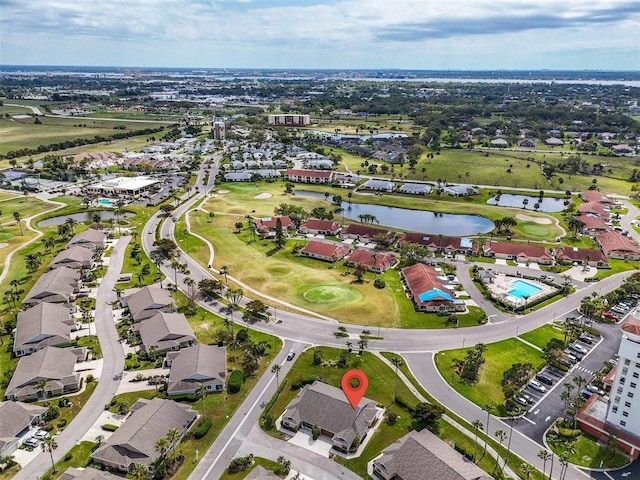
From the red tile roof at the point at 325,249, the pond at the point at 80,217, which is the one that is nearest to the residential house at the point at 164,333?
the red tile roof at the point at 325,249

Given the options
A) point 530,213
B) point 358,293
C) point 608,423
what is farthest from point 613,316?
point 530,213

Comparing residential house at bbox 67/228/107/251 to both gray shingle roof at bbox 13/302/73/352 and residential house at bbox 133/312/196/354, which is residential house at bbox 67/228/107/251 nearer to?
gray shingle roof at bbox 13/302/73/352

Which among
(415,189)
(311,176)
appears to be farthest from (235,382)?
(311,176)

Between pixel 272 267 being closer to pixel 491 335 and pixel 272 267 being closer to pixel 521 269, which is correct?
pixel 491 335

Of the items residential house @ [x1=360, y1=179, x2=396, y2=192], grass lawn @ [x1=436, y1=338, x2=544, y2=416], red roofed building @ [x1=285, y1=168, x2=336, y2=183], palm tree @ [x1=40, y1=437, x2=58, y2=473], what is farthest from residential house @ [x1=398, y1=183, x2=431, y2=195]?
palm tree @ [x1=40, y1=437, x2=58, y2=473]

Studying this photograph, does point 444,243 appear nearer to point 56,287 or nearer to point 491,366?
point 491,366

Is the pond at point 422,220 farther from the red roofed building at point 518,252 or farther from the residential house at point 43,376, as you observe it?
the residential house at point 43,376

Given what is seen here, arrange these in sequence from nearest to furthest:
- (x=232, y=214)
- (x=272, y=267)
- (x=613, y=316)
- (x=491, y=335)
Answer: (x=491, y=335)
(x=613, y=316)
(x=272, y=267)
(x=232, y=214)
